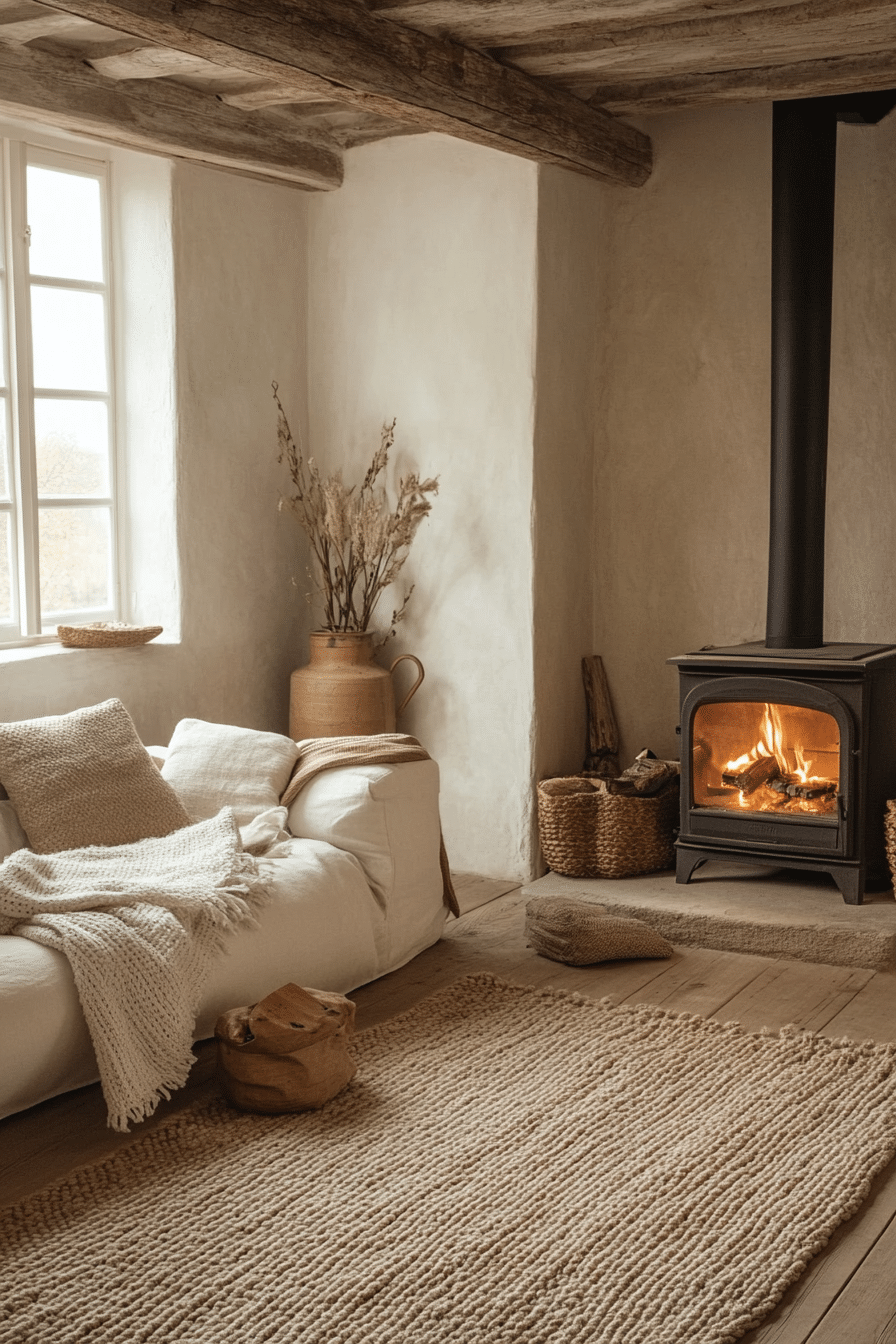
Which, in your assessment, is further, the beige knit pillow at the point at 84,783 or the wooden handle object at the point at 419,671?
the wooden handle object at the point at 419,671

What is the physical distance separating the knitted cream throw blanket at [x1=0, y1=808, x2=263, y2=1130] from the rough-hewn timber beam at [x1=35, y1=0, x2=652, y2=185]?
1.91 metres

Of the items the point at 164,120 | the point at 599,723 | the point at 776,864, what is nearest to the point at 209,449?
the point at 164,120

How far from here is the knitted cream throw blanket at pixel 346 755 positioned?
399 centimetres

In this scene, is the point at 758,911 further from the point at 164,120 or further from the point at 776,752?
the point at 164,120

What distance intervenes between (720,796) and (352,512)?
5.26 ft

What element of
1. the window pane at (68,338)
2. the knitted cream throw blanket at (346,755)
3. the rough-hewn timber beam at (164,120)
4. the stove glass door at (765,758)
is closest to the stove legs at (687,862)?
the stove glass door at (765,758)

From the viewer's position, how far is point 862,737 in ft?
13.4

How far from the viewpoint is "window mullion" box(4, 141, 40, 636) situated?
4320mm

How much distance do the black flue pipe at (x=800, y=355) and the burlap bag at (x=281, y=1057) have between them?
79.5 inches

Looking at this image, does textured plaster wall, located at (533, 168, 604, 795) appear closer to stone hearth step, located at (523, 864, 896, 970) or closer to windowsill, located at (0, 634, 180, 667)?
stone hearth step, located at (523, 864, 896, 970)

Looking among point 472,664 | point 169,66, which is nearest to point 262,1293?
point 472,664

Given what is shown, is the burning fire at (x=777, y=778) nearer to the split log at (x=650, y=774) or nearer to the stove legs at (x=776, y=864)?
the stove legs at (x=776, y=864)

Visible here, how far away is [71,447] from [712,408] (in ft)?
7.26

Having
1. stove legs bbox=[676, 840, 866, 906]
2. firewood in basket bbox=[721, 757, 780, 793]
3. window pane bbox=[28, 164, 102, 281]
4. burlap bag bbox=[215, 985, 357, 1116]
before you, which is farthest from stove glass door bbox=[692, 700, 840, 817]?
window pane bbox=[28, 164, 102, 281]
